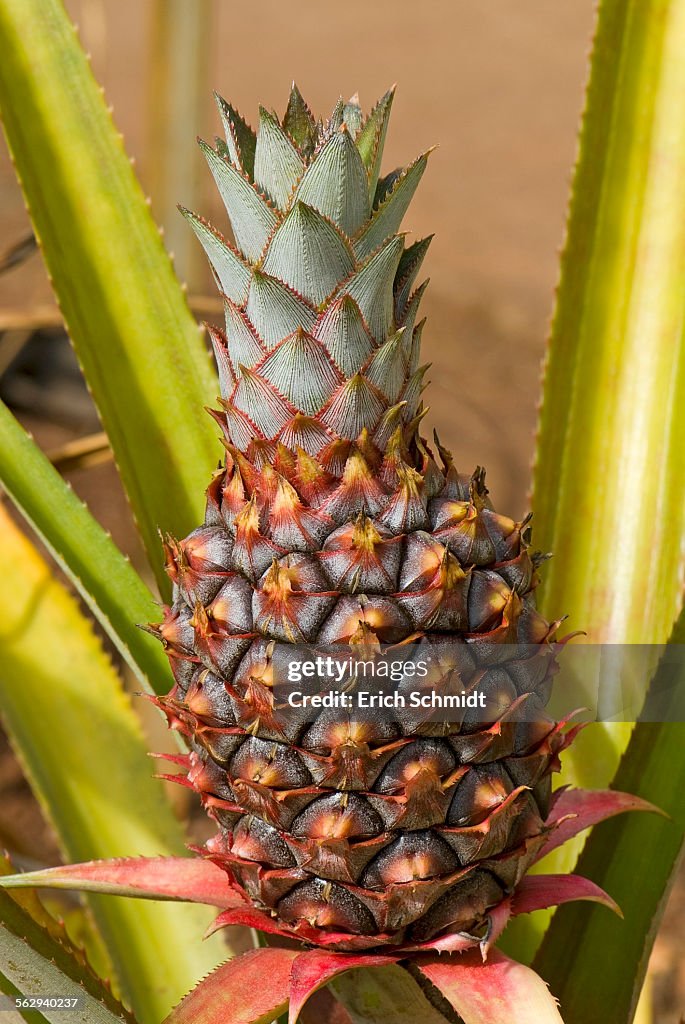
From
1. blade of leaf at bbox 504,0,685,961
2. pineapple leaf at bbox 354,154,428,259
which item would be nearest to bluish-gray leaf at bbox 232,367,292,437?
pineapple leaf at bbox 354,154,428,259

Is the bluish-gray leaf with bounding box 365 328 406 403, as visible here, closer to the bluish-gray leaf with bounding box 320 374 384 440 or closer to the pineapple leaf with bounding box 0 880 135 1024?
the bluish-gray leaf with bounding box 320 374 384 440

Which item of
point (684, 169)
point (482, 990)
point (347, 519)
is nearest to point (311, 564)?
point (347, 519)

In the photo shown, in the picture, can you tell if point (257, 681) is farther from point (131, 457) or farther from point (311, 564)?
point (131, 457)

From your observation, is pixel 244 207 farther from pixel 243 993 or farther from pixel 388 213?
pixel 243 993

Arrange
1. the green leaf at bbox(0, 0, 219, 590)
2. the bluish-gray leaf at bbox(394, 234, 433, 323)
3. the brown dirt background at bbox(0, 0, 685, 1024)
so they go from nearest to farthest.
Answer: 1. the bluish-gray leaf at bbox(394, 234, 433, 323)
2. the green leaf at bbox(0, 0, 219, 590)
3. the brown dirt background at bbox(0, 0, 685, 1024)

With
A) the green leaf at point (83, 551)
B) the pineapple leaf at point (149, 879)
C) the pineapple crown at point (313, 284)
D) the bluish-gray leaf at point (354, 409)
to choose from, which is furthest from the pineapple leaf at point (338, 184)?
the pineapple leaf at point (149, 879)

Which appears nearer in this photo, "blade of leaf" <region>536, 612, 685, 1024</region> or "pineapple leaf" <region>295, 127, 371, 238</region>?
"pineapple leaf" <region>295, 127, 371, 238</region>
